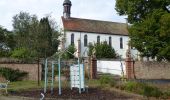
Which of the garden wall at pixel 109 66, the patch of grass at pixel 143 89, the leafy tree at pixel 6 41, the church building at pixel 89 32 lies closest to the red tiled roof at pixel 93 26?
the church building at pixel 89 32

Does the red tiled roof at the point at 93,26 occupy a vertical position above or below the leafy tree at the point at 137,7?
above

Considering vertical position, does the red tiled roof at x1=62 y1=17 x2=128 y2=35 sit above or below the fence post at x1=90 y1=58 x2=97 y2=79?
above

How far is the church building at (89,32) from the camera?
86438mm

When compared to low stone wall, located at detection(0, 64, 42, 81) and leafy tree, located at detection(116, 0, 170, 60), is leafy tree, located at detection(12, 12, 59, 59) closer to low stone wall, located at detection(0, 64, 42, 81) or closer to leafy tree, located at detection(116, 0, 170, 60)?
low stone wall, located at detection(0, 64, 42, 81)

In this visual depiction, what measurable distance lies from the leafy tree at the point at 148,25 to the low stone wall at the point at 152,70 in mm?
2040

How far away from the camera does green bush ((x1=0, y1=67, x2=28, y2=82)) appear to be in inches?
1470

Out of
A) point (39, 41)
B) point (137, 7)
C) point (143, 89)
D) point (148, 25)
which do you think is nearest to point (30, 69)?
point (148, 25)

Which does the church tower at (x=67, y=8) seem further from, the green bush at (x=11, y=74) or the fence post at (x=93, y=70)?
the green bush at (x=11, y=74)

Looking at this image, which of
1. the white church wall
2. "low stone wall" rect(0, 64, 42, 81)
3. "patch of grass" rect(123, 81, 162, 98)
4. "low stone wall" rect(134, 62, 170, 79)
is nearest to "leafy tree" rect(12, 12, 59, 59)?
"low stone wall" rect(0, 64, 42, 81)

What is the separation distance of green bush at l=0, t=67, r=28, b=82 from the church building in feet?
147

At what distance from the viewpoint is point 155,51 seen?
44.3 meters

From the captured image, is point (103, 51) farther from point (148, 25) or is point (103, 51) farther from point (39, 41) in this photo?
point (148, 25)

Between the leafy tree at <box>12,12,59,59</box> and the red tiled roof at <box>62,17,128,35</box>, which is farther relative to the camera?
the red tiled roof at <box>62,17,128,35</box>

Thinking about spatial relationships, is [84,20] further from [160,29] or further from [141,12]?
[160,29]
